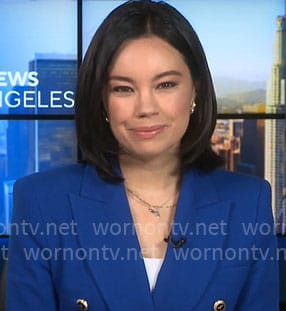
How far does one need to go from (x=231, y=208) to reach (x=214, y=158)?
0.40 ft

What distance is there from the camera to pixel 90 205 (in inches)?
41.4

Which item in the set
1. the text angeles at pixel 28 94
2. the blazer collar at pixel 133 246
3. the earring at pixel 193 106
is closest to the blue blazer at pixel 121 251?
the blazer collar at pixel 133 246

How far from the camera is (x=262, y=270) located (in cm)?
107

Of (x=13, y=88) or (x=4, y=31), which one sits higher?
(x=4, y=31)

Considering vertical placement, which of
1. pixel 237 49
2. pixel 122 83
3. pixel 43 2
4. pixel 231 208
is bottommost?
pixel 231 208

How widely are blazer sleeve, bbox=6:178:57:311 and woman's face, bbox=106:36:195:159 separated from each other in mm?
213

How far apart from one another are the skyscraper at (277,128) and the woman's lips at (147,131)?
59.1 inches

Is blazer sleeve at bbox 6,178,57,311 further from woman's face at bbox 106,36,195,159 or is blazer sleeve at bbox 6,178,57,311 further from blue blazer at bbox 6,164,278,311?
woman's face at bbox 106,36,195,159

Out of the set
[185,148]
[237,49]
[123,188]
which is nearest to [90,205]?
[123,188]

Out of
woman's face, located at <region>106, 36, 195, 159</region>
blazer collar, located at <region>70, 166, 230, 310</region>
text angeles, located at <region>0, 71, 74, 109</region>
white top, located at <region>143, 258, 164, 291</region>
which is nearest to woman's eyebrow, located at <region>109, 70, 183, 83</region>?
woman's face, located at <region>106, 36, 195, 159</region>

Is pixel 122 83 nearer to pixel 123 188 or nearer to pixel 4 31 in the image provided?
pixel 123 188

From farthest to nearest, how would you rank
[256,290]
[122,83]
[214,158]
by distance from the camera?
[214,158]
[256,290]
[122,83]

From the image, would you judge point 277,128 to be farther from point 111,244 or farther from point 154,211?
point 111,244

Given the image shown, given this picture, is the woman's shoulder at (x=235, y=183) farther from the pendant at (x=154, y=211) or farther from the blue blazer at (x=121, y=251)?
the pendant at (x=154, y=211)
